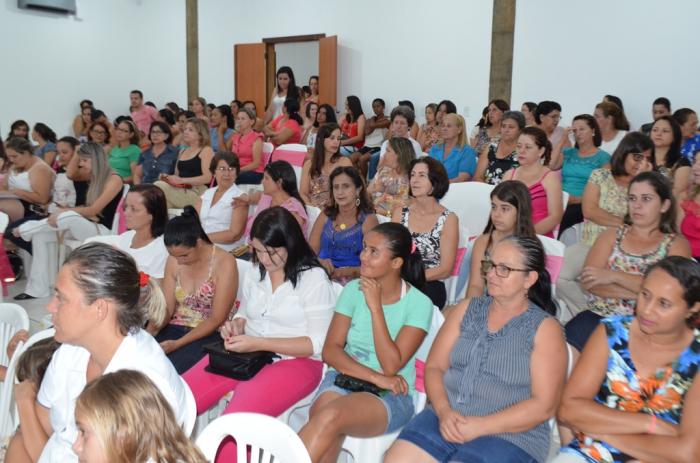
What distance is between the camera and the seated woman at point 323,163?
478 cm

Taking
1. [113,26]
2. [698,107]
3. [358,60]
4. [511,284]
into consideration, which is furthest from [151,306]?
[113,26]

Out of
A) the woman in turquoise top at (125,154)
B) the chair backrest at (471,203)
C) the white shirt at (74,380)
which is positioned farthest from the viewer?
the woman in turquoise top at (125,154)

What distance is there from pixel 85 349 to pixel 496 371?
125cm

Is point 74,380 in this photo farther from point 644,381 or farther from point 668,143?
point 668,143

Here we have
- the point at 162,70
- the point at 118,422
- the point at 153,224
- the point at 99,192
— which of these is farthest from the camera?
the point at 162,70

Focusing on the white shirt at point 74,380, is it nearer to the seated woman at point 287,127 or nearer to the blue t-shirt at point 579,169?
the blue t-shirt at point 579,169

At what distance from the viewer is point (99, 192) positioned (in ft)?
16.1

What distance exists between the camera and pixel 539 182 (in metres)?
3.95

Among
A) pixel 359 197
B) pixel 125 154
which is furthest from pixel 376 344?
pixel 125 154

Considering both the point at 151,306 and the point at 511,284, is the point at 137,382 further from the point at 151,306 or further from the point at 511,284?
the point at 511,284

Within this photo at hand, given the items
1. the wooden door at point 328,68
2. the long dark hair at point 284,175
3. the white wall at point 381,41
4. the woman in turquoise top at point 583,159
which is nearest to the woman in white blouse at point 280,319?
the long dark hair at point 284,175

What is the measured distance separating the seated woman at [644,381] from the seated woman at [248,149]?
444 cm

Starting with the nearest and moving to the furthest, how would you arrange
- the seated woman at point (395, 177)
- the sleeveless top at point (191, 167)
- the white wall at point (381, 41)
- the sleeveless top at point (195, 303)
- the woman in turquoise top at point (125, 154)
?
1. the sleeveless top at point (195, 303)
2. the seated woman at point (395, 177)
3. the sleeveless top at point (191, 167)
4. the woman in turquoise top at point (125, 154)
5. the white wall at point (381, 41)

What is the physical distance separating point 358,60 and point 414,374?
795cm
